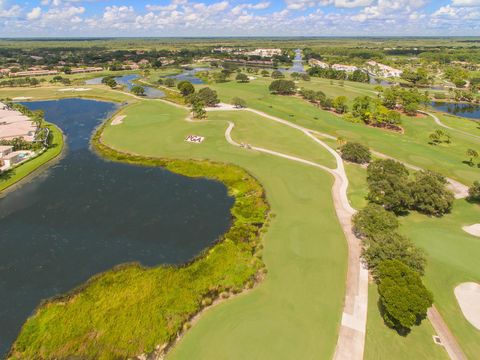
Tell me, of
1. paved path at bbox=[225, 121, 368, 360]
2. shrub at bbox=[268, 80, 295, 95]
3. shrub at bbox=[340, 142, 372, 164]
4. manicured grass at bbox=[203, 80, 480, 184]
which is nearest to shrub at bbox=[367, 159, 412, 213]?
paved path at bbox=[225, 121, 368, 360]

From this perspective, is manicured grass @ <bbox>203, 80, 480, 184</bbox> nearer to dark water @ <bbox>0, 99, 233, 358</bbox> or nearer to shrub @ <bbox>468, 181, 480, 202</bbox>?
shrub @ <bbox>468, 181, 480, 202</bbox>

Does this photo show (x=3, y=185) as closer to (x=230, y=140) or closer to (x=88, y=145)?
(x=88, y=145)

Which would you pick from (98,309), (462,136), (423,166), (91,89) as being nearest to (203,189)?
(98,309)

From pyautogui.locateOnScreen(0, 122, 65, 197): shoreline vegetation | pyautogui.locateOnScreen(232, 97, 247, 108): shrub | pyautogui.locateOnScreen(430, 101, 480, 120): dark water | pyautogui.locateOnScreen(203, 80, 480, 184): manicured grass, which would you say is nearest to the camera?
pyautogui.locateOnScreen(0, 122, 65, 197): shoreline vegetation

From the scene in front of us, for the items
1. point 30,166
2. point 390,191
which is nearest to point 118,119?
point 30,166

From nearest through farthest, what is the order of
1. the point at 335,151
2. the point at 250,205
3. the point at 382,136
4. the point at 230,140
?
the point at 250,205 < the point at 335,151 < the point at 230,140 < the point at 382,136

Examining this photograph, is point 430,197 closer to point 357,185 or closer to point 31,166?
point 357,185

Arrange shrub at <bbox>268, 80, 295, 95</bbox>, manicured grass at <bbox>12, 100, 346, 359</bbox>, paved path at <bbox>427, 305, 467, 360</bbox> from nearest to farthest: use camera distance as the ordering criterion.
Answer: paved path at <bbox>427, 305, 467, 360</bbox>
manicured grass at <bbox>12, 100, 346, 359</bbox>
shrub at <bbox>268, 80, 295, 95</bbox>
